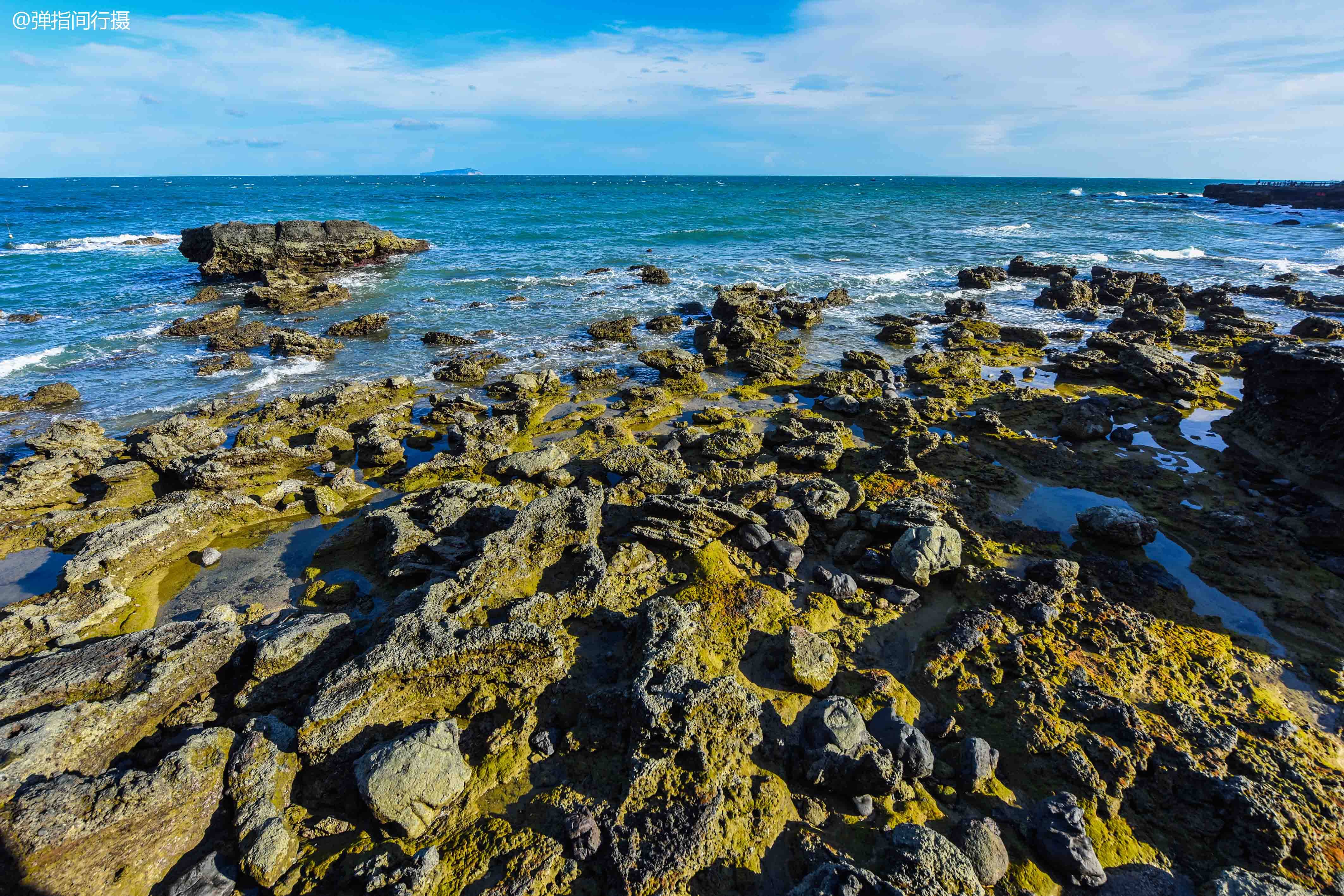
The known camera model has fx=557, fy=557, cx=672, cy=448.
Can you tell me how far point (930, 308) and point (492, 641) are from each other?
24.1 meters

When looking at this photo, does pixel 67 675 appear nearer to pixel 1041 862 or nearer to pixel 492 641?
pixel 492 641

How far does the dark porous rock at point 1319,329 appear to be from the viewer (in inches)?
737

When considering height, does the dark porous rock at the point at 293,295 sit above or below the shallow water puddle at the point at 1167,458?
above

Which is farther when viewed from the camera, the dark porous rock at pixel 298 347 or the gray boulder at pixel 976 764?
the dark porous rock at pixel 298 347

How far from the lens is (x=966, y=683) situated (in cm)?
634

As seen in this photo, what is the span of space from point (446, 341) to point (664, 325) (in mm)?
7846

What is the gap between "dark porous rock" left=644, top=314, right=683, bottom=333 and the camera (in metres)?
21.0

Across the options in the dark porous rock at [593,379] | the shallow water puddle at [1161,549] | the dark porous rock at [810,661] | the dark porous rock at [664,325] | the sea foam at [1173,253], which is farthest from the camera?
the sea foam at [1173,253]

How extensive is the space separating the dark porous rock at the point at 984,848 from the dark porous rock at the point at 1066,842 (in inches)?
11.9

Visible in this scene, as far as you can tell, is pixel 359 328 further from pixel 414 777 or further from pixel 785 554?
pixel 414 777

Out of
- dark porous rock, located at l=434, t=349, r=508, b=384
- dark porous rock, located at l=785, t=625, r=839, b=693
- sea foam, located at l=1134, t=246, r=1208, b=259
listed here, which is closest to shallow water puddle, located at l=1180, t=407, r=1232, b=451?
dark porous rock, located at l=785, t=625, r=839, b=693

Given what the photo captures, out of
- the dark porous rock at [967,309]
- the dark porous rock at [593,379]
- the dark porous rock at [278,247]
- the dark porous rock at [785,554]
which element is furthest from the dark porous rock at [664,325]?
the dark porous rock at [278,247]

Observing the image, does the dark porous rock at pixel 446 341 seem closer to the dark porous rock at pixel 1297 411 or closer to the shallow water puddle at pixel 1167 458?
the shallow water puddle at pixel 1167 458

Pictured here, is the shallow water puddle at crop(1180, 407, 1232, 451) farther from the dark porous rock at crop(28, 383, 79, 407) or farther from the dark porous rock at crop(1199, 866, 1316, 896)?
the dark porous rock at crop(28, 383, 79, 407)
